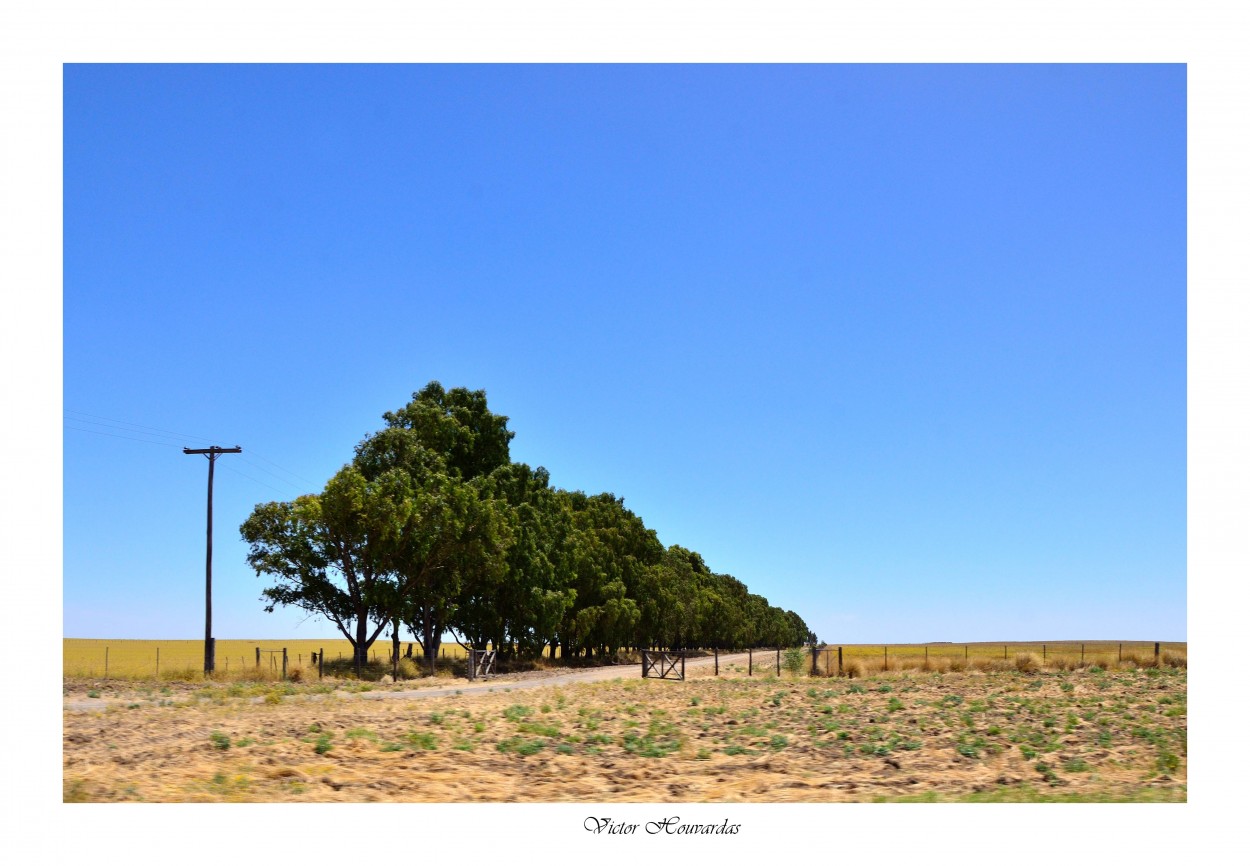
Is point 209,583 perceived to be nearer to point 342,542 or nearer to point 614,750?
point 342,542

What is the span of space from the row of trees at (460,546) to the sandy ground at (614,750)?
15.4 metres

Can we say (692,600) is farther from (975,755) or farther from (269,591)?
(975,755)

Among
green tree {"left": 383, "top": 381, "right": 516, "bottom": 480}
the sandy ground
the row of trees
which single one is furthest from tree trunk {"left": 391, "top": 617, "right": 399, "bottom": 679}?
the sandy ground

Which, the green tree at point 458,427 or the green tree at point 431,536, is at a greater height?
the green tree at point 458,427

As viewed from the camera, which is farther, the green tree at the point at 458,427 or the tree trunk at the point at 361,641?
the green tree at the point at 458,427

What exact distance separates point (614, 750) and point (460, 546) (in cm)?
2937

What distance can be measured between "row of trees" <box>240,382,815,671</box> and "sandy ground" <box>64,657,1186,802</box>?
15426 mm

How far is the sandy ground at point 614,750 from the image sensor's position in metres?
12.2

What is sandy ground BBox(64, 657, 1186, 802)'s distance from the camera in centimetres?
1225

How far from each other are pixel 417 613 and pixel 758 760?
109 ft

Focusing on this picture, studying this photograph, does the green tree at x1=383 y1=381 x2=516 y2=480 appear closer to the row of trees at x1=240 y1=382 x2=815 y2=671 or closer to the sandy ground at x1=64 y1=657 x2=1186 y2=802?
the row of trees at x1=240 y1=382 x2=815 y2=671

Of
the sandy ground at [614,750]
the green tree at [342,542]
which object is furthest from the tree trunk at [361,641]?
the sandy ground at [614,750]

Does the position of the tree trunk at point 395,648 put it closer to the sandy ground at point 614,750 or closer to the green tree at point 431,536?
the green tree at point 431,536
